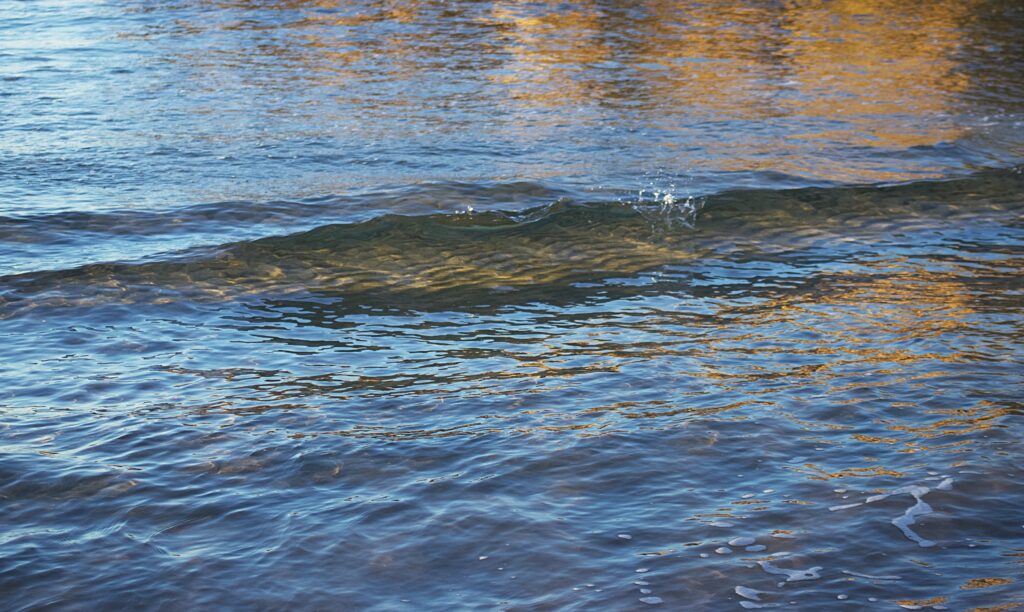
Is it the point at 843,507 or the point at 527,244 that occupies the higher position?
the point at 843,507

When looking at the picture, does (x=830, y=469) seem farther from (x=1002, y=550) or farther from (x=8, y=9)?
(x=8, y=9)

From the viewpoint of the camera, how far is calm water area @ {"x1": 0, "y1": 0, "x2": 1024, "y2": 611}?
13.0 ft

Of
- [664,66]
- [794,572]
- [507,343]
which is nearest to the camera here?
[794,572]

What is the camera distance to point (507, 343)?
6141 mm

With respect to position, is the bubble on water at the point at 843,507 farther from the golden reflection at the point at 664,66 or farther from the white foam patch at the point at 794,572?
the golden reflection at the point at 664,66

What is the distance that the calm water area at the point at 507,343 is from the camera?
156 inches

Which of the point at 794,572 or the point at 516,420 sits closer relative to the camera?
the point at 794,572

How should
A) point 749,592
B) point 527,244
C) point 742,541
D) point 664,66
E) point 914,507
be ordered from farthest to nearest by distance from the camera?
point 664,66 → point 527,244 → point 914,507 → point 742,541 → point 749,592

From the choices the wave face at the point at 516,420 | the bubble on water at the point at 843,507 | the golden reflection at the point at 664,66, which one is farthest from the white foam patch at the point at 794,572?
the golden reflection at the point at 664,66

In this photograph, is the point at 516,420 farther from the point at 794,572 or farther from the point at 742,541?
the point at 794,572

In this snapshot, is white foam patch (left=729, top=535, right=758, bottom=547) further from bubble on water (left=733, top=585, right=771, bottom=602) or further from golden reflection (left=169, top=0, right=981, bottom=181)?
golden reflection (left=169, top=0, right=981, bottom=181)

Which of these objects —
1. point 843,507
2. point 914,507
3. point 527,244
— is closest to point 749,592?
point 843,507

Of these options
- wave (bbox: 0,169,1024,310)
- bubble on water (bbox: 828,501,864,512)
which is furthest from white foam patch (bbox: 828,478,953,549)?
wave (bbox: 0,169,1024,310)

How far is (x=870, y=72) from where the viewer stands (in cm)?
1494
